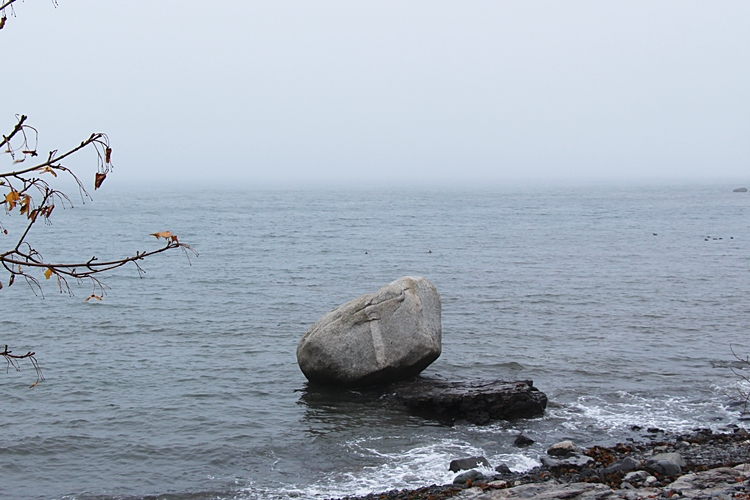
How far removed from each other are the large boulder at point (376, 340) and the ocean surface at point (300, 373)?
0.78 m

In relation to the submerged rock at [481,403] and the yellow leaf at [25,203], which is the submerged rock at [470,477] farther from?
the yellow leaf at [25,203]

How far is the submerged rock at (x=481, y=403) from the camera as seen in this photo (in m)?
17.6

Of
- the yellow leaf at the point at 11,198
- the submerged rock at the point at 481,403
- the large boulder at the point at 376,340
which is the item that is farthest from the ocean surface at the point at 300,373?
the yellow leaf at the point at 11,198

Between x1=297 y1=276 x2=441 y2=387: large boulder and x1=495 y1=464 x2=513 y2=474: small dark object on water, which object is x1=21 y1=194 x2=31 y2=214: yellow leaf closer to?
x1=495 y1=464 x2=513 y2=474: small dark object on water

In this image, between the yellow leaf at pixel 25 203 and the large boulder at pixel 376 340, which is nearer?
the yellow leaf at pixel 25 203

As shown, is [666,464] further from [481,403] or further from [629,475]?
[481,403]

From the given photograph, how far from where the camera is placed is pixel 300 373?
2138 centimetres

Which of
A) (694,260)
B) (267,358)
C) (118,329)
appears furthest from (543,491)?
(694,260)

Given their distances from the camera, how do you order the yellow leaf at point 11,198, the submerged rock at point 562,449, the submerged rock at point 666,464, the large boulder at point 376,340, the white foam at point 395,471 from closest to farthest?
the yellow leaf at point 11,198, the submerged rock at point 666,464, the white foam at point 395,471, the submerged rock at point 562,449, the large boulder at point 376,340

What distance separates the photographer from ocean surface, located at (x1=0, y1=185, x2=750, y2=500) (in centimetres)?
1521

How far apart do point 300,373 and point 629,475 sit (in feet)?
34.9

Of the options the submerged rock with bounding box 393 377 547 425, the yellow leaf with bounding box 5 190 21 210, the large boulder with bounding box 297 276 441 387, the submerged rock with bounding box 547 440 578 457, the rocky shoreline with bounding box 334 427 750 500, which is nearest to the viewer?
the yellow leaf with bounding box 5 190 21 210

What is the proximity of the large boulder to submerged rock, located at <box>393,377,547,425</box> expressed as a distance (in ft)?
4.23

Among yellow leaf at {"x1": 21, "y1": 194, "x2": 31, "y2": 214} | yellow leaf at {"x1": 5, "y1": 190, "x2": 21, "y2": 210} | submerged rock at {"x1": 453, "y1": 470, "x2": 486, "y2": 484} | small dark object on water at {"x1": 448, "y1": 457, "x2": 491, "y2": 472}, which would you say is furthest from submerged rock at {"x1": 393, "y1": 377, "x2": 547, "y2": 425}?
yellow leaf at {"x1": 5, "y1": 190, "x2": 21, "y2": 210}
